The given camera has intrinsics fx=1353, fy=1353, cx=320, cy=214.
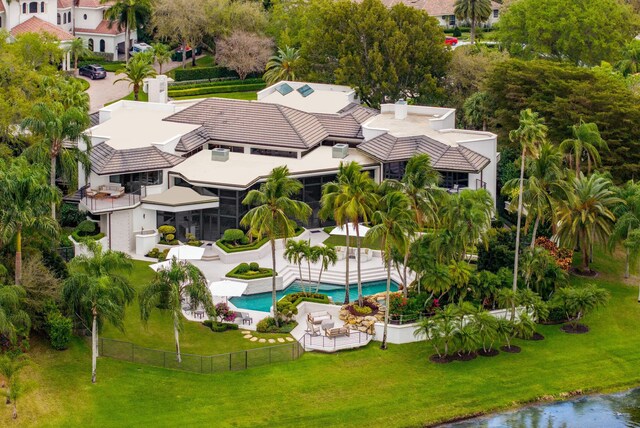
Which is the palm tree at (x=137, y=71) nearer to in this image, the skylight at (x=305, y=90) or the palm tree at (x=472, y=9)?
the skylight at (x=305, y=90)

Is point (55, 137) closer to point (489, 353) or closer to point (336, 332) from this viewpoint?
point (336, 332)

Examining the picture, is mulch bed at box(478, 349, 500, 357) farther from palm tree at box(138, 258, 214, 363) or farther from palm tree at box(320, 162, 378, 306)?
palm tree at box(138, 258, 214, 363)

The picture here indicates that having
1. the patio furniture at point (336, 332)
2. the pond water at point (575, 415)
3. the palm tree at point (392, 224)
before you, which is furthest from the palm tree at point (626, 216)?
the patio furniture at point (336, 332)

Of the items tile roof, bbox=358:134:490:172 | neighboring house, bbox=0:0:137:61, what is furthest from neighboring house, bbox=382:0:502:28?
tile roof, bbox=358:134:490:172

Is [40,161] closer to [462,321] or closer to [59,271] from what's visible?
[59,271]

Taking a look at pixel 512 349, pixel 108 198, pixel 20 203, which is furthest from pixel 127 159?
pixel 512 349

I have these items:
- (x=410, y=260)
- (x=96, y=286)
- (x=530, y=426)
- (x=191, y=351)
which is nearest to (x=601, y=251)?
(x=410, y=260)
